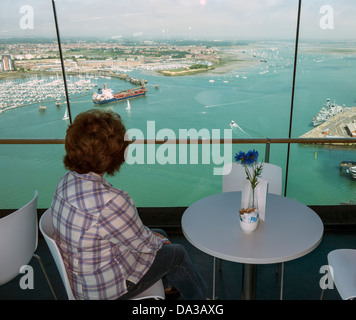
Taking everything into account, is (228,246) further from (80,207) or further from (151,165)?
(151,165)

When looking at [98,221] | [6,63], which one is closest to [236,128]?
[6,63]

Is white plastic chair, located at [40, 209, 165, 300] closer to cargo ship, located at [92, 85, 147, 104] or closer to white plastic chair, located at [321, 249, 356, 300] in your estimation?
white plastic chair, located at [321, 249, 356, 300]

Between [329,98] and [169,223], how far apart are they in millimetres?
13028

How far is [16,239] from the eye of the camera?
1.55 m

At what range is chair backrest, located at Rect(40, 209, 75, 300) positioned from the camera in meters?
1.26

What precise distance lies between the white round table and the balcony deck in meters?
0.47

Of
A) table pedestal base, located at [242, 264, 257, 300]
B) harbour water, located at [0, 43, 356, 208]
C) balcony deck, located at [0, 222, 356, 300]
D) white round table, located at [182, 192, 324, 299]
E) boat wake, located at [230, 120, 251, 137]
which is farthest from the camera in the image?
boat wake, located at [230, 120, 251, 137]

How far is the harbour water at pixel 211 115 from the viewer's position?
342cm

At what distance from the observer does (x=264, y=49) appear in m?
6.52

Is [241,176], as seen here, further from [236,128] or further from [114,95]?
[236,128]

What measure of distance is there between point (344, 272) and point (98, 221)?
132 cm

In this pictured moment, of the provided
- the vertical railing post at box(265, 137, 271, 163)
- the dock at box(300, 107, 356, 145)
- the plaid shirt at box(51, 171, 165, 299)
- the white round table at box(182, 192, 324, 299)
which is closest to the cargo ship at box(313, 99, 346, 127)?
the dock at box(300, 107, 356, 145)

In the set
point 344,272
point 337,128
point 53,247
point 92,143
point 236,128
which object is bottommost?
point 236,128

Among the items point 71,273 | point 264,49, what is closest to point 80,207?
point 71,273
